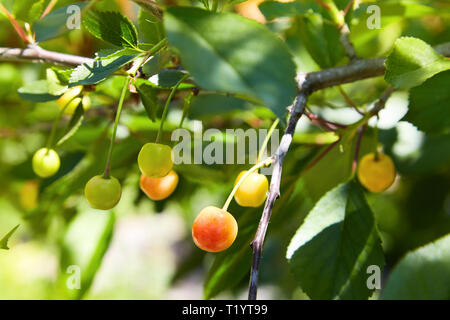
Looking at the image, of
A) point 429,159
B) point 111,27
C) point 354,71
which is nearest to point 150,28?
point 111,27

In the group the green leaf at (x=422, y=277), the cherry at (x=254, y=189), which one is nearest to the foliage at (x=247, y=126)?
the green leaf at (x=422, y=277)

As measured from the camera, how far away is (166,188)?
0.67m

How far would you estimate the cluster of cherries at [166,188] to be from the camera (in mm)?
503

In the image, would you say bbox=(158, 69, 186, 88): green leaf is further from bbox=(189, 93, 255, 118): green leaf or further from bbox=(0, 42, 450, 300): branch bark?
bbox=(189, 93, 255, 118): green leaf

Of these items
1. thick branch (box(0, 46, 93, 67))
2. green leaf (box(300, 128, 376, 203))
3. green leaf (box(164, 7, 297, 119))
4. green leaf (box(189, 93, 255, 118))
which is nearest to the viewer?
green leaf (box(164, 7, 297, 119))

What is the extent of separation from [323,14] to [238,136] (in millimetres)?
256

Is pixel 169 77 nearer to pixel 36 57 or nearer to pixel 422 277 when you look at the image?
pixel 36 57

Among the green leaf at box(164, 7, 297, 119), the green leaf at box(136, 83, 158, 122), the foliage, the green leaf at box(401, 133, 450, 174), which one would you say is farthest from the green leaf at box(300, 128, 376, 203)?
the green leaf at box(164, 7, 297, 119)

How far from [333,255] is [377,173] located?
0.51ft

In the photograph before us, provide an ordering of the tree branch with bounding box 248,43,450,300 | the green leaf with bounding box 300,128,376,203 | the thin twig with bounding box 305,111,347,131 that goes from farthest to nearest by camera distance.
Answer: the green leaf with bounding box 300,128,376,203 → the thin twig with bounding box 305,111,347,131 → the tree branch with bounding box 248,43,450,300

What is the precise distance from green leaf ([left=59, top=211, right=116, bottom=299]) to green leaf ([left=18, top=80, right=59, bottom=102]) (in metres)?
0.33

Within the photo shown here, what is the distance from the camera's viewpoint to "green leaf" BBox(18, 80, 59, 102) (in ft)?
2.02

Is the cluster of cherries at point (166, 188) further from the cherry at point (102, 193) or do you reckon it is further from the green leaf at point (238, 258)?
the green leaf at point (238, 258)
